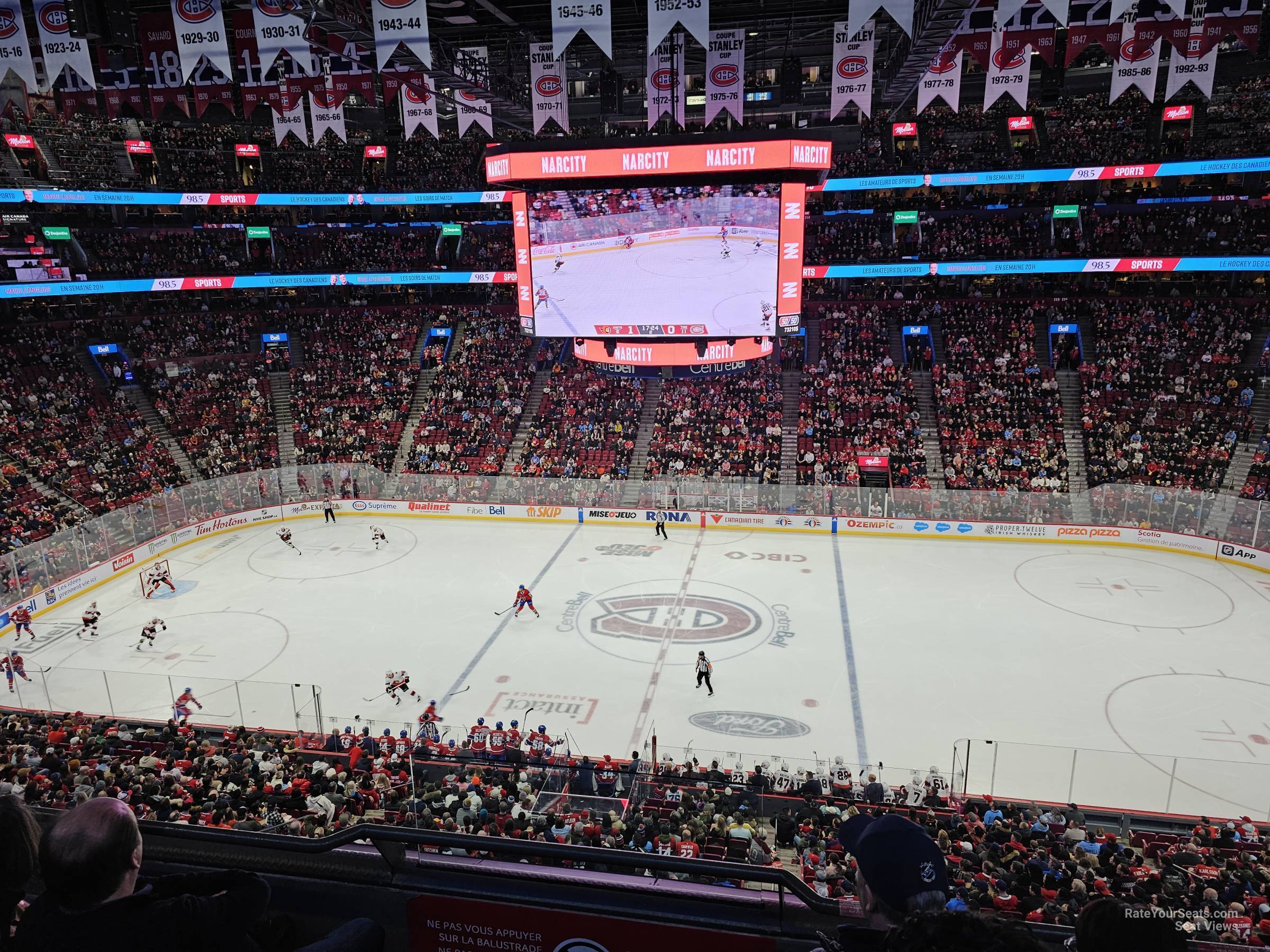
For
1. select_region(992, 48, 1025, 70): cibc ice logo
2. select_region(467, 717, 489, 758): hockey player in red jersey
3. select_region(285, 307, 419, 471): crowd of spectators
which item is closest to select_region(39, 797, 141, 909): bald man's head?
select_region(467, 717, 489, 758): hockey player in red jersey

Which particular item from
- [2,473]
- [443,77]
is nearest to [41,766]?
[443,77]

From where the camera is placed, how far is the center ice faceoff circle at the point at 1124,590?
22031 millimetres

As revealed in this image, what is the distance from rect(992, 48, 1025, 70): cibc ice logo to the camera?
24172mm

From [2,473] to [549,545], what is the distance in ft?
63.0

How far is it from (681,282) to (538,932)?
72.7ft

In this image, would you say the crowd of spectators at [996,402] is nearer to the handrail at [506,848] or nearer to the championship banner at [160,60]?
the championship banner at [160,60]

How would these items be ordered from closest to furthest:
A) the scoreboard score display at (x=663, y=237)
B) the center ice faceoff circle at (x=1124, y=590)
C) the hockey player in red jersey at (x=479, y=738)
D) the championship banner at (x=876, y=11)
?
the hockey player in red jersey at (x=479, y=738) < the championship banner at (x=876, y=11) < the center ice faceoff circle at (x=1124, y=590) < the scoreboard score display at (x=663, y=237)

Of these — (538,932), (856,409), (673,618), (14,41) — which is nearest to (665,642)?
(673,618)

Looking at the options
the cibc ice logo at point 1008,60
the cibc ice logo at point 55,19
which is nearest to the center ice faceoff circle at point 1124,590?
the cibc ice logo at point 1008,60

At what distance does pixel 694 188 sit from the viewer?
2353 centimetres

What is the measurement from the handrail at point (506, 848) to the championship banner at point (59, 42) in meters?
21.8

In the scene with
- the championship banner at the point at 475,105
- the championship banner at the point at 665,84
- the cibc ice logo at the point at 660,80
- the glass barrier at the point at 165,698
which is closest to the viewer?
the glass barrier at the point at 165,698

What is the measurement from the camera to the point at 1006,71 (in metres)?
24.3

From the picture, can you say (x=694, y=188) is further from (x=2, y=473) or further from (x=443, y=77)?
(x=2, y=473)
